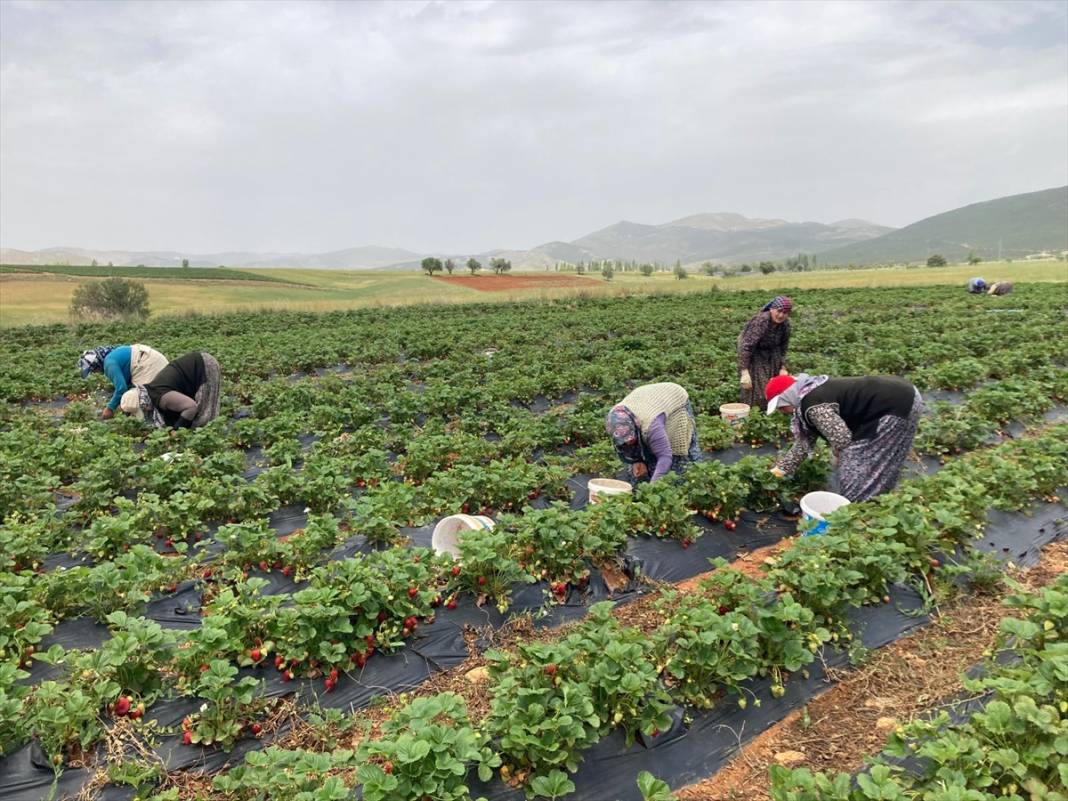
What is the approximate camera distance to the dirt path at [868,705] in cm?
303

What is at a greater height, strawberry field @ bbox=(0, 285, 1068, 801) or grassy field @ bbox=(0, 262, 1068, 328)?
grassy field @ bbox=(0, 262, 1068, 328)

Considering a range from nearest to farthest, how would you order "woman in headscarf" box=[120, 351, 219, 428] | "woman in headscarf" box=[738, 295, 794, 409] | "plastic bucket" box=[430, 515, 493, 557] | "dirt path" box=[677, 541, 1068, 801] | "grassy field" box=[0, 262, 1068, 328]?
"dirt path" box=[677, 541, 1068, 801] < "plastic bucket" box=[430, 515, 493, 557] < "woman in headscarf" box=[738, 295, 794, 409] < "woman in headscarf" box=[120, 351, 219, 428] < "grassy field" box=[0, 262, 1068, 328]

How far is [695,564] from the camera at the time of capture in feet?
16.7

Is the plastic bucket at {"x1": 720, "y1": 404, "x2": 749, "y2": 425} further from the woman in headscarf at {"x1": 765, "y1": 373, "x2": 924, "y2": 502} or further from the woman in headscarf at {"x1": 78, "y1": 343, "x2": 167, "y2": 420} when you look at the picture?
the woman in headscarf at {"x1": 78, "y1": 343, "x2": 167, "y2": 420}

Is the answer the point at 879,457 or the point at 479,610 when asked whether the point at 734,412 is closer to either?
the point at 879,457

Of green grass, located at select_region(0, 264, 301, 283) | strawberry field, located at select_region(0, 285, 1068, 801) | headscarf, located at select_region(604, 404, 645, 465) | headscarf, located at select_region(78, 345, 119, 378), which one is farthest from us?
green grass, located at select_region(0, 264, 301, 283)

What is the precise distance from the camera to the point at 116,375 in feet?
27.4

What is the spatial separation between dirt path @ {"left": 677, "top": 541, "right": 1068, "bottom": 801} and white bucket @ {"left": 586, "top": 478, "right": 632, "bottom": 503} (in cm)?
213

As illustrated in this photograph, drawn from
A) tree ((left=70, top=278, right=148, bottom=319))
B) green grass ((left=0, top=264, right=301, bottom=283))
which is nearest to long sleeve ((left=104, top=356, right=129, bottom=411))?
tree ((left=70, top=278, right=148, bottom=319))

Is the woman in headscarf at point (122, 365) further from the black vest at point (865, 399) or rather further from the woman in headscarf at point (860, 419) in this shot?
the black vest at point (865, 399)

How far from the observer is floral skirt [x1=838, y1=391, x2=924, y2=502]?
17.4 feet

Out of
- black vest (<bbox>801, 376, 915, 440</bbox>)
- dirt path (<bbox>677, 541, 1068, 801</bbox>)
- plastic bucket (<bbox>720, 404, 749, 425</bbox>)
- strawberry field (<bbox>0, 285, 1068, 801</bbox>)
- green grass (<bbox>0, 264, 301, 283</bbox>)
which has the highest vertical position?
green grass (<bbox>0, 264, 301, 283</bbox>)

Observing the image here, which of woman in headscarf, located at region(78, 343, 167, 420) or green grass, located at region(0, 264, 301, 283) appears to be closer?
woman in headscarf, located at region(78, 343, 167, 420)

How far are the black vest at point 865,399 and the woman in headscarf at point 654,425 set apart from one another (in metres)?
1.11
